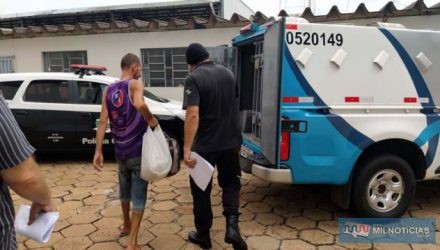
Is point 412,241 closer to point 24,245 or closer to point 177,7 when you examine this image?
point 24,245

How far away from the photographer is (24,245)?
3371 mm

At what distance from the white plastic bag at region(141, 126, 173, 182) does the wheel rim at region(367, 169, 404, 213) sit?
2.12 metres

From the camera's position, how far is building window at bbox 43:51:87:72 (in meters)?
10.5

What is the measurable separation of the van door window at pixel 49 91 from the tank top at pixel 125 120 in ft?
11.0

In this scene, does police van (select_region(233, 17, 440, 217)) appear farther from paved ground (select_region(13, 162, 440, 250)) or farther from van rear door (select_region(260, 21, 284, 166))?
paved ground (select_region(13, 162, 440, 250))

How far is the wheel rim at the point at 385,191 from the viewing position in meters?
3.70

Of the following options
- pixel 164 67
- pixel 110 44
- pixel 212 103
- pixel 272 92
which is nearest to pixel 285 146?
pixel 272 92

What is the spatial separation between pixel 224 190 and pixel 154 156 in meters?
0.77

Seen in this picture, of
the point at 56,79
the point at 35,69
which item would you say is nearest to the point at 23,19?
the point at 35,69

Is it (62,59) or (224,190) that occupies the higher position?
(62,59)

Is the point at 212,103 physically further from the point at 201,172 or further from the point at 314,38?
the point at 314,38

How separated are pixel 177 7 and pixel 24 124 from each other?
25.7 feet

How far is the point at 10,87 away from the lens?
6008mm

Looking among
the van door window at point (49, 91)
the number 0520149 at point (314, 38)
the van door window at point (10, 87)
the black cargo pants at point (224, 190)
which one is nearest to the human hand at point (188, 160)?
the black cargo pants at point (224, 190)
